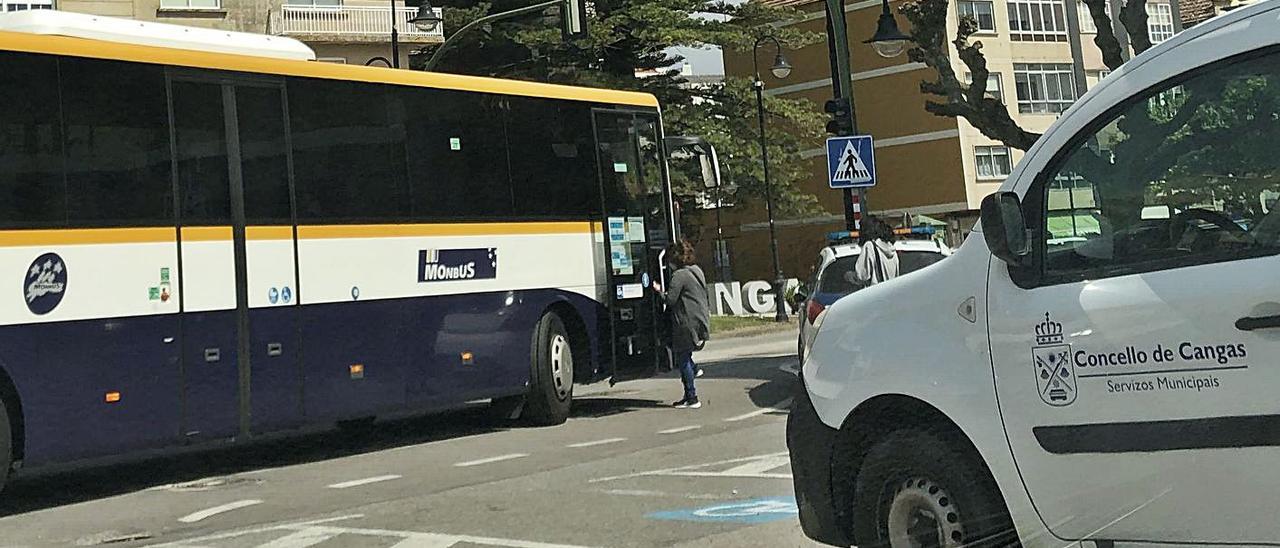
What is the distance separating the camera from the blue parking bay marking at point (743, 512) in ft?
26.0

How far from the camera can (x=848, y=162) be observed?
1797 cm

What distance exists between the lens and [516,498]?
9289 mm

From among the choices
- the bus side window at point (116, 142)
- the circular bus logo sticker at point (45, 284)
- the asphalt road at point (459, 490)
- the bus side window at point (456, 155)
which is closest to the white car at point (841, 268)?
the asphalt road at point (459, 490)

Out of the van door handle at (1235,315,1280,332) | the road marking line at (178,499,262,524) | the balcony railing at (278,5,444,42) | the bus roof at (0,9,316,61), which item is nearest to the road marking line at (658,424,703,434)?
the road marking line at (178,499,262,524)

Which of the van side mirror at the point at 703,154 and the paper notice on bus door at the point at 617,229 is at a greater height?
the van side mirror at the point at 703,154

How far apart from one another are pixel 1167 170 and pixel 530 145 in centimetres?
1016

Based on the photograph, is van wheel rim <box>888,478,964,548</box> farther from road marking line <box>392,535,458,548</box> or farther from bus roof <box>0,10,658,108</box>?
bus roof <box>0,10,658,108</box>

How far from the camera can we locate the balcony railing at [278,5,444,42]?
39.0m

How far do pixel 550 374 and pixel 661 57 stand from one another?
28814mm

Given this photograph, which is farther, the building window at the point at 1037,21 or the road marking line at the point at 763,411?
the building window at the point at 1037,21

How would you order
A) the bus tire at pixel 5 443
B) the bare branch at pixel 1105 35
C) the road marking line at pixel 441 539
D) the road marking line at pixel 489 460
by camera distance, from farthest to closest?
1. the bare branch at pixel 1105 35
2. the road marking line at pixel 489 460
3. the bus tire at pixel 5 443
4. the road marking line at pixel 441 539

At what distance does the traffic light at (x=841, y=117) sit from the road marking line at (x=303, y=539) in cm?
1219

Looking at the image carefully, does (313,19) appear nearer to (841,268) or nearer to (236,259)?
(841,268)

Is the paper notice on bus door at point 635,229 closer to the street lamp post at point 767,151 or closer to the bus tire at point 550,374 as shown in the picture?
the bus tire at point 550,374
